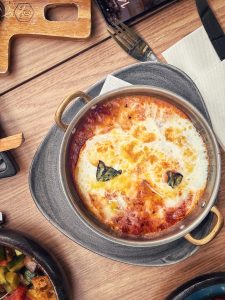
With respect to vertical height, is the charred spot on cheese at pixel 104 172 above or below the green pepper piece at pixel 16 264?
above

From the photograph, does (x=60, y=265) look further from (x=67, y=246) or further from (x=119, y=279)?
(x=119, y=279)

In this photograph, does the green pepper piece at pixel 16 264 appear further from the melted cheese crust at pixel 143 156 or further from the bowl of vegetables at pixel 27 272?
the melted cheese crust at pixel 143 156

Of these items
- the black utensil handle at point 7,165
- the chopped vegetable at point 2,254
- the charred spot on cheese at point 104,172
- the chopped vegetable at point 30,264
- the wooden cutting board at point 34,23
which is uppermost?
the wooden cutting board at point 34,23

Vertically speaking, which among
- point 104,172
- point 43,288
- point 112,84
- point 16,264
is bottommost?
point 43,288

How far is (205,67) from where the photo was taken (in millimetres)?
1649

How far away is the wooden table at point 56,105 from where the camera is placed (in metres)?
1.66

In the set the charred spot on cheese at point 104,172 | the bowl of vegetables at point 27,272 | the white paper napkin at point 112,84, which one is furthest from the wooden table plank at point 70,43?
the bowl of vegetables at point 27,272

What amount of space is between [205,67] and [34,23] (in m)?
0.58

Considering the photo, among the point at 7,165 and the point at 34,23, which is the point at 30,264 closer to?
the point at 7,165

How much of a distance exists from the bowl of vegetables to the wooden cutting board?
0.57 m

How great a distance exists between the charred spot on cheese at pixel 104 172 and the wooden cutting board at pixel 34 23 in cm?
43

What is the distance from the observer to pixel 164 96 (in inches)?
61.5

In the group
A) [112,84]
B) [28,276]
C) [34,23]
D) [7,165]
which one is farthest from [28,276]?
[34,23]

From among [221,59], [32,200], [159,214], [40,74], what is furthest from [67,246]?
[221,59]
